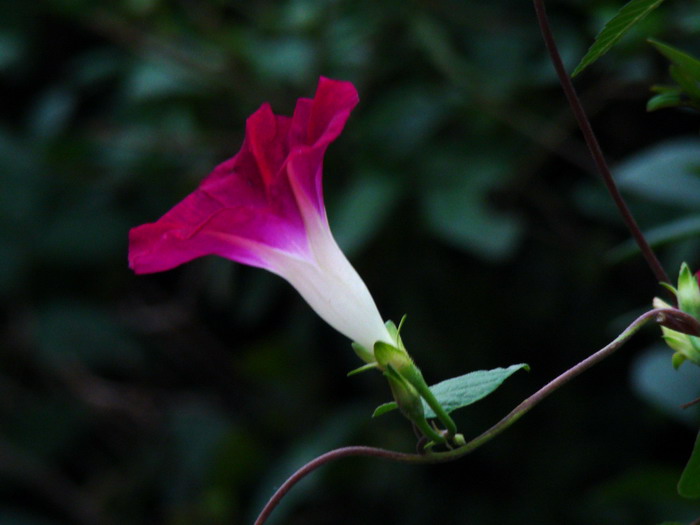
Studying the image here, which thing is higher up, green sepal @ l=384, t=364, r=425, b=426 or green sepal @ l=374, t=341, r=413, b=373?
green sepal @ l=374, t=341, r=413, b=373

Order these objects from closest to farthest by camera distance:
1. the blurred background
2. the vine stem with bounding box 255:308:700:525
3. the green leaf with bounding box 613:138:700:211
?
the vine stem with bounding box 255:308:700:525 < the green leaf with bounding box 613:138:700:211 < the blurred background

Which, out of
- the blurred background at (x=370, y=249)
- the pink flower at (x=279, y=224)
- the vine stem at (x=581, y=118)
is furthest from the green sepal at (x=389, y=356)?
the blurred background at (x=370, y=249)

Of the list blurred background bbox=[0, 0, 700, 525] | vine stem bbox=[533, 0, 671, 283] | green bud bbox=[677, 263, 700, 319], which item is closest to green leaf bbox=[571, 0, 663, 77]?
vine stem bbox=[533, 0, 671, 283]

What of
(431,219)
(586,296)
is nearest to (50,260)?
(431,219)

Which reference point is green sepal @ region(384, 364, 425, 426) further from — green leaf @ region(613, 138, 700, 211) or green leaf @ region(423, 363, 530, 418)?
green leaf @ region(613, 138, 700, 211)

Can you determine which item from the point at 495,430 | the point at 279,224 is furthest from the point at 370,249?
the point at 495,430

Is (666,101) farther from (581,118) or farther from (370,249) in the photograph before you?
(370,249)

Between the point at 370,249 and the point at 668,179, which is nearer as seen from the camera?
the point at 668,179
